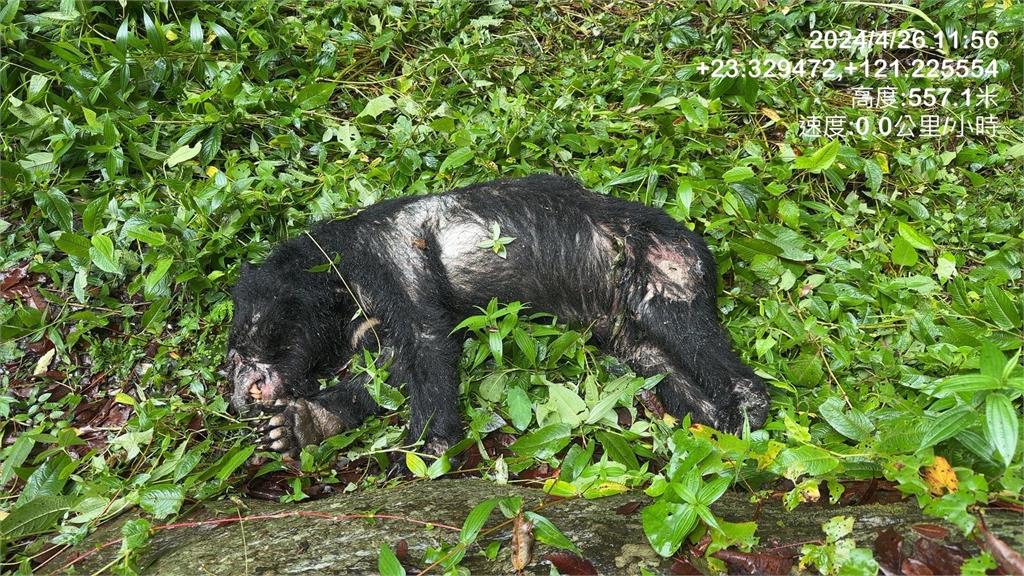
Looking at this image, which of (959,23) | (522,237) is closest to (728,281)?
(522,237)

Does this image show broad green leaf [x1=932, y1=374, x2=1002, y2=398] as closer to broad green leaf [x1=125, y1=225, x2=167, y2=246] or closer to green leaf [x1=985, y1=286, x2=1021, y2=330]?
green leaf [x1=985, y1=286, x2=1021, y2=330]

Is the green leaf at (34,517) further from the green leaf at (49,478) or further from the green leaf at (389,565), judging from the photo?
the green leaf at (389,565)

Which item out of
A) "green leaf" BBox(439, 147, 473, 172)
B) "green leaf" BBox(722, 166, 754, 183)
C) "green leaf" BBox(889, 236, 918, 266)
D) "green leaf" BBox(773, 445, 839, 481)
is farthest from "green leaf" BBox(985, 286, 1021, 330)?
"green leaf" BBox(439, 147, 473, 172)

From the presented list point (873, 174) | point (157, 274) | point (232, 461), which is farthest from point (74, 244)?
point (873, 174)

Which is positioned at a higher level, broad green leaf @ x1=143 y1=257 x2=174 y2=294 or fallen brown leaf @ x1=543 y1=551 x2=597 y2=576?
broad green leaf @ x1=143 y1=257 x2=174 y2=294

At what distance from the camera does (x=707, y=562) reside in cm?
248

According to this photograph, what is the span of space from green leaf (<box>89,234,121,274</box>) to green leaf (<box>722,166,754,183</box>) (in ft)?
13.7

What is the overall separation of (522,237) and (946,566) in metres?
2.99

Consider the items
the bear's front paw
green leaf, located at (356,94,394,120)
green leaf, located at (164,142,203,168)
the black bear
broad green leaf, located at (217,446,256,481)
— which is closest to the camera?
broad green leaf, located at (217,446,256,481)

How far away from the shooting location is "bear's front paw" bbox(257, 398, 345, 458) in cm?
412

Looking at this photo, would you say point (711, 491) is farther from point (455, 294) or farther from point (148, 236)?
point (148, 236)

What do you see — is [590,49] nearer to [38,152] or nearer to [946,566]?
[38,152]

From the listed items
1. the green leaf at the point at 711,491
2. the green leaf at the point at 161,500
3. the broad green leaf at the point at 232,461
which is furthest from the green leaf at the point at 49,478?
the green leaf at the point at 711,491

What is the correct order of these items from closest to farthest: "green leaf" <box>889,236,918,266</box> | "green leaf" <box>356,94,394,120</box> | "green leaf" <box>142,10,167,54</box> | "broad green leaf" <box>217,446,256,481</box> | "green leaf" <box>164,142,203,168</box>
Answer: "broad green leaf" <box>217,446,256,481</box>
"green leaf" <box>889,236,918,266</box>
"green leaf" <box>164,142,203,168</box>
"green leaf" <box>142,10,167,54</box>
"green leaf" <box>356,94,394,120</box>
